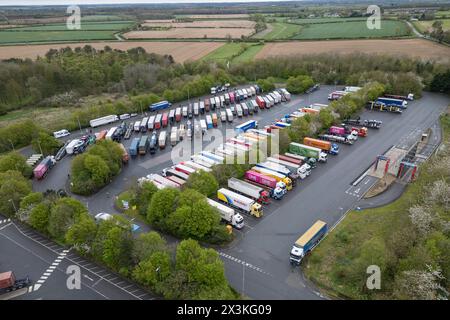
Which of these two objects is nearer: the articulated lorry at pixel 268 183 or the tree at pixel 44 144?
the articulated lorry at pixel 268 183

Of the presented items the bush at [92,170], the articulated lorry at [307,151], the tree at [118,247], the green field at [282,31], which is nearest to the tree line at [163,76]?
the bush at [92,170]

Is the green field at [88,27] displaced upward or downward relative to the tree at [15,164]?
upward

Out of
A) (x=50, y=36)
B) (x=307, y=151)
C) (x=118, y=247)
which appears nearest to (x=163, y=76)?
(x=307, y=151)

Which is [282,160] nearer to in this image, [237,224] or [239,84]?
[237,224]

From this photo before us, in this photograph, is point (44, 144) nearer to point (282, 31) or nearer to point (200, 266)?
point (200, 266)

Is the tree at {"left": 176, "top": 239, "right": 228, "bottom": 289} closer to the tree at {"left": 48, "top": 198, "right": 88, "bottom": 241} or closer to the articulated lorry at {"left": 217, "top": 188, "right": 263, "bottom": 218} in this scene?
the articulated lorry at {"left": 217, "top": 188, "right": 263, "bottom": 218}

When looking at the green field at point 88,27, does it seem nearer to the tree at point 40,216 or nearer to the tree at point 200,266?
the tree at point 40,216
